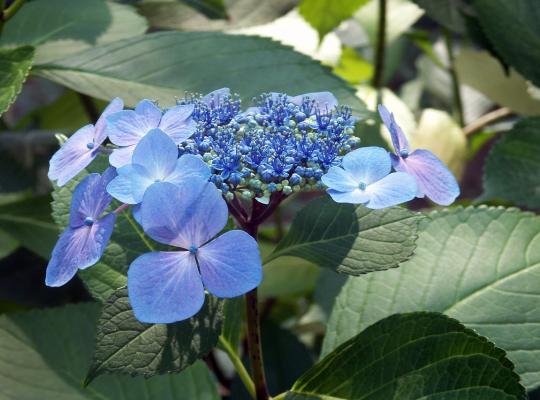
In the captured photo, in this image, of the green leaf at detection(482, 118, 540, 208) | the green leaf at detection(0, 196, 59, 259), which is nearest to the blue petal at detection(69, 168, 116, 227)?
the green leaf at detection(0, 196, 59, 259)

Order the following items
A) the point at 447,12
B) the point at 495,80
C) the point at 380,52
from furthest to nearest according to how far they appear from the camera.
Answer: the point at 495,80 < the point at 380,52 < the point at 447,12

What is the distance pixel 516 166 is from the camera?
110 centimetres

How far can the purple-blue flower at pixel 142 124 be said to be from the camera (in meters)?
0.61

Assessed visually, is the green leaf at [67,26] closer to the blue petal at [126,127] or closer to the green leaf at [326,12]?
the green leaf at [326,12]

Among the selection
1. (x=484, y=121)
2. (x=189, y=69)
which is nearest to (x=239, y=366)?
(x=189, y=69)

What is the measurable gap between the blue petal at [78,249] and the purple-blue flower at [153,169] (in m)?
0.03

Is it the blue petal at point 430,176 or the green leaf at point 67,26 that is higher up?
the blue petal at point 430,176

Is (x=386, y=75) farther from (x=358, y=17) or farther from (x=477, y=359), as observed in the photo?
(x=477, y=359)

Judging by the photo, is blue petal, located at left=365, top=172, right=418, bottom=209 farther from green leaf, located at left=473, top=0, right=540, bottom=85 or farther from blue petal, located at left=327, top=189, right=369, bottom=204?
green leaf, located at left=473, top=0, right=540, bottom=85

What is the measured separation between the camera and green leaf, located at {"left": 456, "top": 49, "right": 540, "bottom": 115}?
141 centimetres

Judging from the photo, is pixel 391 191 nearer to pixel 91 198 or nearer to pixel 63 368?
pixel 91 198

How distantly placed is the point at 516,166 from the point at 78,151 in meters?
0.66

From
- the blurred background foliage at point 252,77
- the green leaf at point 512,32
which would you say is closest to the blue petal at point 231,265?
the blurred background foliage at point 252,77

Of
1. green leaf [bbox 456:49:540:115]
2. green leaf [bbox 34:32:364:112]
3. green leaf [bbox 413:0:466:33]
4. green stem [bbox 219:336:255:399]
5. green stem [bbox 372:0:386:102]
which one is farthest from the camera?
green leaf [bbox 456:49:540:115]
